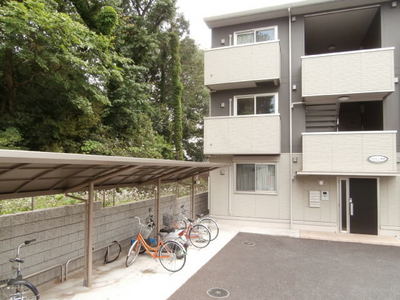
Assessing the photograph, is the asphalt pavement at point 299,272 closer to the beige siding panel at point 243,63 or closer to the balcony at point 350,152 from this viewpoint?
the balcony at point 350,152

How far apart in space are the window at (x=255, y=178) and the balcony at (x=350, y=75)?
9.79 ft

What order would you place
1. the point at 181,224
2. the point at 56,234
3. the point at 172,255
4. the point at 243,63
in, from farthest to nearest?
the point at 243,63 → the point at 181,224 → the point at 172,255 → the point at 56,234

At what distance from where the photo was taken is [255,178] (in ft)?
33.1

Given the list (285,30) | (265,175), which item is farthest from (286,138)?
(285,30)

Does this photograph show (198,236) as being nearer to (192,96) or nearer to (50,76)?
(50,76)

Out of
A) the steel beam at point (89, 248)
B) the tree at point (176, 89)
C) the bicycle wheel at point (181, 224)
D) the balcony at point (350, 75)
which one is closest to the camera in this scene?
the steel beam at point (89, 248)

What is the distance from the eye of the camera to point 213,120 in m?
10.0

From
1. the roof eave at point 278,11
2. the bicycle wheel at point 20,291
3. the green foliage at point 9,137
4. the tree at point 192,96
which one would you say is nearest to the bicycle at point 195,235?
the bicycle wheel at point 20,291

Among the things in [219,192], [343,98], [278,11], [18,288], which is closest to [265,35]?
[278,11]

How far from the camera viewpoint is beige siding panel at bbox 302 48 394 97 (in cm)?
822

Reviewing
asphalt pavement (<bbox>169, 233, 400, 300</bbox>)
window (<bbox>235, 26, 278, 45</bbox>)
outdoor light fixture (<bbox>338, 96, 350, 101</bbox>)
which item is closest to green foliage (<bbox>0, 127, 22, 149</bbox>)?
asphalt pavement (<bbox>169, 233, 400, 300</bbox>)

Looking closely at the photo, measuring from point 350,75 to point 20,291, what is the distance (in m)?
9.88

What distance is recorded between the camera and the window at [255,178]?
32.5 feet

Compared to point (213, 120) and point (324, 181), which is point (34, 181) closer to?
point (213, 120)
